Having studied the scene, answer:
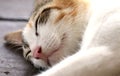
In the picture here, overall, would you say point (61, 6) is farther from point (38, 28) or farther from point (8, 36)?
point (8, 36)

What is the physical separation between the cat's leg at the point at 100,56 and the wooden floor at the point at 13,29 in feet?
0.96

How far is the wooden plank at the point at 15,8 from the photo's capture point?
5.27ft

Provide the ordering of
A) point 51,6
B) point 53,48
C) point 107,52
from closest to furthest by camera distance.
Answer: point 107,52
point 53,48
point 51,6

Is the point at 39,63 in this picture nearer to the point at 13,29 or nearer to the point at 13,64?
the point at 13,64

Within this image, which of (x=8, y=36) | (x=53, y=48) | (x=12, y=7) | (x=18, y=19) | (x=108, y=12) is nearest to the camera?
(x=108, y=12)

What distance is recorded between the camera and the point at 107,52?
76 centimetres

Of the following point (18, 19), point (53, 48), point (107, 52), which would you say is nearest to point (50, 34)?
point (53, 48)

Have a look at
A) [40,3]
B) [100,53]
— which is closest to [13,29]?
[40,3]

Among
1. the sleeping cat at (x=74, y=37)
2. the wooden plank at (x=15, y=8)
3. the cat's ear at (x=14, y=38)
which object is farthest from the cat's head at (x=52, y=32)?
the wooden plank at (x=15, y=8)

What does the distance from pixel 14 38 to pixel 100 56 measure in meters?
0.63

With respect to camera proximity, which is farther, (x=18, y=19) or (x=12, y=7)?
(x=12, y=7)

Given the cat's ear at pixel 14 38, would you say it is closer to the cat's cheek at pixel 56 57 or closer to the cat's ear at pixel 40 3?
the cat's ear at pixel 40 3

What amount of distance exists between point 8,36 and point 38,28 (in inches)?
9.2

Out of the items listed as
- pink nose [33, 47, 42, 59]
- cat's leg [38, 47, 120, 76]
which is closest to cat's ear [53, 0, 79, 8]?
pink nose [33, 47, 42, 59]
